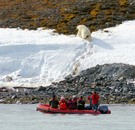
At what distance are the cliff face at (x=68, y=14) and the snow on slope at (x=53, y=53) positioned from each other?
2.41m

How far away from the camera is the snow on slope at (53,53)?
144 ft

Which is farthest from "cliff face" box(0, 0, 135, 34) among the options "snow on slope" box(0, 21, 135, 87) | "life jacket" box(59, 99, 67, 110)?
"life jacket" box(59, 99, 67, 110)

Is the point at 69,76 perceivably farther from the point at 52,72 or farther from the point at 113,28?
the point at 113,28

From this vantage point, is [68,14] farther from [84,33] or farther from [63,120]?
[63,120]

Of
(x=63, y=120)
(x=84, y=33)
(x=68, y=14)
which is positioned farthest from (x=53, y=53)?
(x=63, y=120)

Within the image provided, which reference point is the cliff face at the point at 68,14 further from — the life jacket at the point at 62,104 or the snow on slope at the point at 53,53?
the life jacket at the point at 62,104

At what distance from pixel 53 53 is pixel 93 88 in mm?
7189

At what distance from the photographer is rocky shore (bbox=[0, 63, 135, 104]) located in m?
38.4

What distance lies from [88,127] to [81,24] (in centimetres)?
2786

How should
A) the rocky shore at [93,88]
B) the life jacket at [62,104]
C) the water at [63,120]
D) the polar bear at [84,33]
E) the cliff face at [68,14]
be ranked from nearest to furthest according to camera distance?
the water at [63,120]
the life jacket at [62,104]
the rocky shore at [93,88]
the polar bear at [84,33]
the cliff face at [68,14]

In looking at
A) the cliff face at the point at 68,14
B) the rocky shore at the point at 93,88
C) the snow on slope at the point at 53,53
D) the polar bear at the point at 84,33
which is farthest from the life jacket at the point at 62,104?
the cliff face at the point at 68,14

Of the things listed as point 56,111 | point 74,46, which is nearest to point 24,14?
point 74,46

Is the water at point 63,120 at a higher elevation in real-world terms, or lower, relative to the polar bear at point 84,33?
lower

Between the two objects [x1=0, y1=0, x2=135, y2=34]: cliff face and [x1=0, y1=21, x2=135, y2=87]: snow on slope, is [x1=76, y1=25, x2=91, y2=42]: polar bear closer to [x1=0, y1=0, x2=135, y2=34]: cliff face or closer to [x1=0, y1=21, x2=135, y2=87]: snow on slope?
[x1=0, y1=21, x2=135, y2=87]: snow on slope
